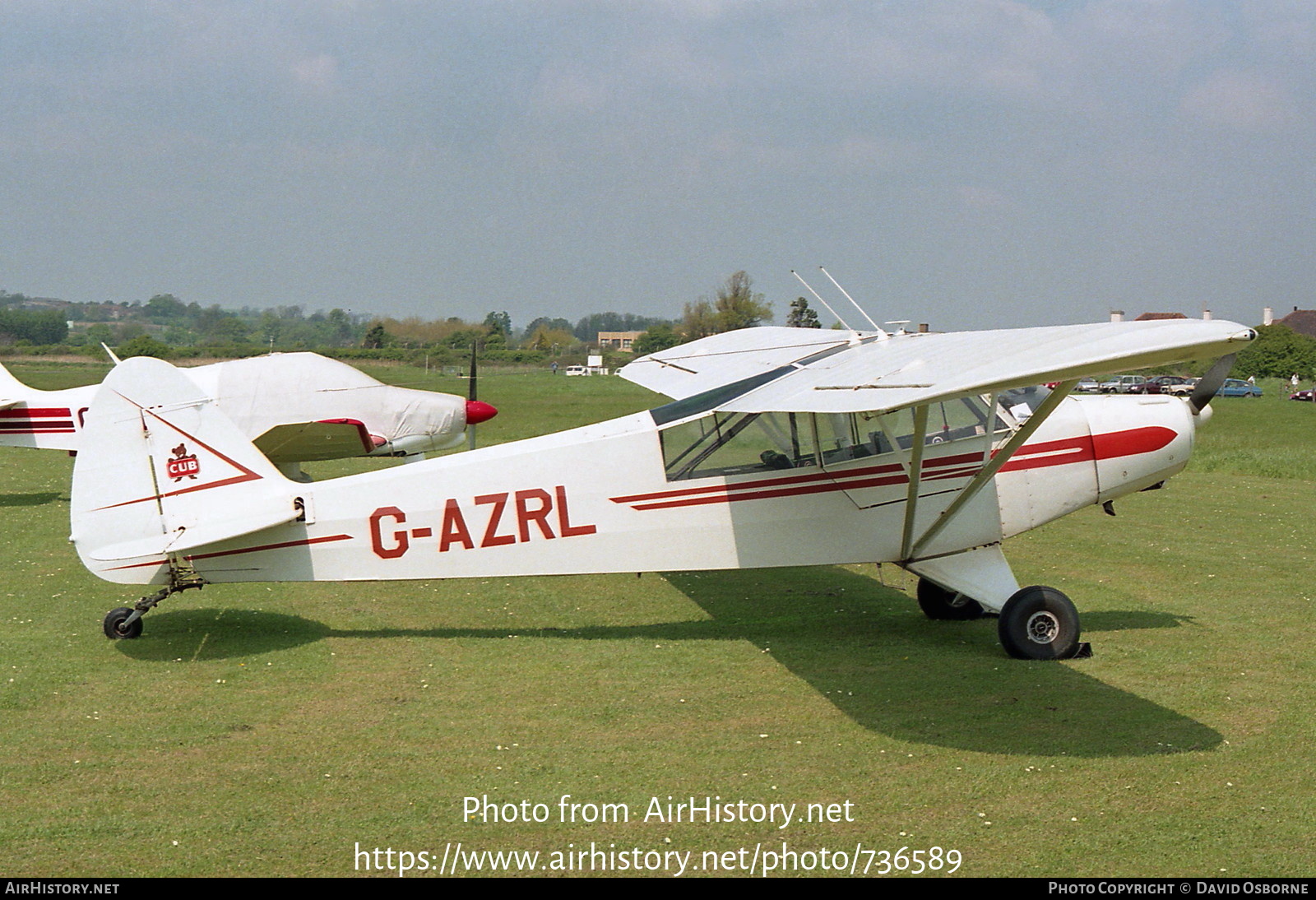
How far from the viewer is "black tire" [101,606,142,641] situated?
741 cm

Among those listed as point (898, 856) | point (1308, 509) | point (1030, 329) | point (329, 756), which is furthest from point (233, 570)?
point (1308, 509)

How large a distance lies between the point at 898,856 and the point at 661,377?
19.4ft

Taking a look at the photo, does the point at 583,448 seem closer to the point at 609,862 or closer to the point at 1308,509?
the point at 609,862

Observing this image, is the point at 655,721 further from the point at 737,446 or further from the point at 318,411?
the point at 318,411

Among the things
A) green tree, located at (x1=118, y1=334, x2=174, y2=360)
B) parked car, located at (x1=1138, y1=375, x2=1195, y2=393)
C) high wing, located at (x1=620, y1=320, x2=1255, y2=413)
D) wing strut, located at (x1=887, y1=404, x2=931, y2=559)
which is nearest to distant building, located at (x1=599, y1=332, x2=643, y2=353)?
parked car, located at (x1=1138, y1=375, x2=1195, y2=393)

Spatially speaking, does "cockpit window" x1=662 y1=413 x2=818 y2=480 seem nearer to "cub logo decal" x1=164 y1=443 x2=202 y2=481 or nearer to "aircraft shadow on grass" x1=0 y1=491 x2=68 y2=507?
"cub logo decal" x1=164 y1=443 x2=202 y2=481

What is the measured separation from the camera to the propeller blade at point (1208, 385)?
724 cm

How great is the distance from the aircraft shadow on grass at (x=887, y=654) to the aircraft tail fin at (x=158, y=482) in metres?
0.82

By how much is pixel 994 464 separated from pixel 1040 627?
3.86 ft

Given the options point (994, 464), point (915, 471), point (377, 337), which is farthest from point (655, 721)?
point (377, 337)

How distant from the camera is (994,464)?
6824mm

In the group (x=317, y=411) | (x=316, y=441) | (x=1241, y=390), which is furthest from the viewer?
(x=1241, y=390)

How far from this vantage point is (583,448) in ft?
23.8

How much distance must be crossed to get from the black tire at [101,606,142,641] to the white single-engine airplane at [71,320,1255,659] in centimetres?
1
